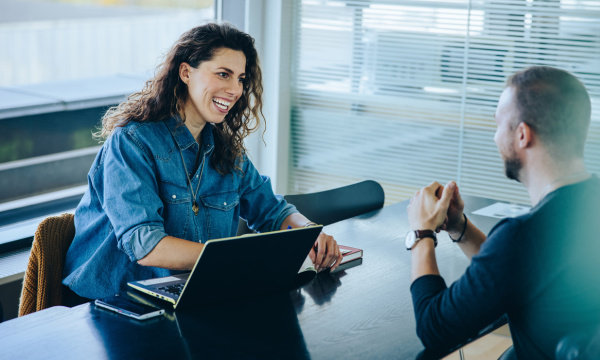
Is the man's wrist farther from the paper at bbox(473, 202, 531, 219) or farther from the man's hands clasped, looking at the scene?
the paper at bbox(473, 202, 531, 219)

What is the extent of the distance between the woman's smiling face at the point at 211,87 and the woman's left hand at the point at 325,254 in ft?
1.77

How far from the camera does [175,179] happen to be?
2090 millimetres

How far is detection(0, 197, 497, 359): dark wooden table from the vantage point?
141 centimetres

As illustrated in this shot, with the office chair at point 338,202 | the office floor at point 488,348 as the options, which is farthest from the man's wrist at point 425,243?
the office floor at point 488,348

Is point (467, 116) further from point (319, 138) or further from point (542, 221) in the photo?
point (542, 221)

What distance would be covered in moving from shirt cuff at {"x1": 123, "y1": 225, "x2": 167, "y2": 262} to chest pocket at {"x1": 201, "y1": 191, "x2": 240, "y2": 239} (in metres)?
0.33

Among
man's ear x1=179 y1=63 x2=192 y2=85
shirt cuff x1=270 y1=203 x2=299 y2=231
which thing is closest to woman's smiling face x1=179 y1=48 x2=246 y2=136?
man's ear x1=179 y1=63 x2=192 y2=85

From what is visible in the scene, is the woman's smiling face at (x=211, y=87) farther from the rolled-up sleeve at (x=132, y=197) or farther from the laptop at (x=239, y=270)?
the laptop at (x=239, y=270)

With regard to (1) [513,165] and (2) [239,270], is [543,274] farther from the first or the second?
(2) [239,270]

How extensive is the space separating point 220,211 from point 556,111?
117 centimetres

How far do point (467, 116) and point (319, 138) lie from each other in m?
0.97

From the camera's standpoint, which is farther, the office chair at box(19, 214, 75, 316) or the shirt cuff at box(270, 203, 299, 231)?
the shirt cuff at box(270, 203, 299, 231)

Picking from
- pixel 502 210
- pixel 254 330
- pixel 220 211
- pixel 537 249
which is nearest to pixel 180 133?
pixel 220 211

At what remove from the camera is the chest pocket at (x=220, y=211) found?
2.21 metres
